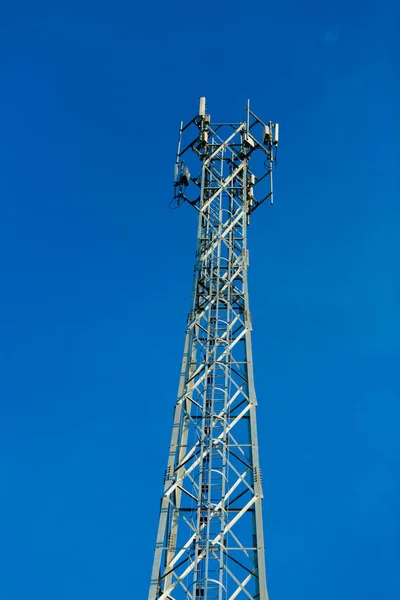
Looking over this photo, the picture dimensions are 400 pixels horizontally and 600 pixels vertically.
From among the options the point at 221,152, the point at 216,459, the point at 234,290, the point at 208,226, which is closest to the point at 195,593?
the point at 216,459

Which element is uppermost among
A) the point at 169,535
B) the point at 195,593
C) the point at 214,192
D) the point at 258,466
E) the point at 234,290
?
the point at 214,192

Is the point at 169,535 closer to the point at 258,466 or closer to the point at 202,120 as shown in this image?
the point at 258,466

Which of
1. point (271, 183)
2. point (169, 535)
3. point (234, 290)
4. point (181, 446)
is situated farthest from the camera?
point (271, 183)

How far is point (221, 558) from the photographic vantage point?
2414 centimetres

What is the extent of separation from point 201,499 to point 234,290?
33.9ft

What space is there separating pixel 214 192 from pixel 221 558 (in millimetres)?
18977

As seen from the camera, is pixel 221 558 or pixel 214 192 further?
pixel 214 192

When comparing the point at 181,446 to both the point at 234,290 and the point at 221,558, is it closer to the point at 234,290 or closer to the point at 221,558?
the point at 221,558

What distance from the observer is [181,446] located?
91.6 feet

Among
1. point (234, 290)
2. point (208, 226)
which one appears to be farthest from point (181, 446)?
point (208, 226)

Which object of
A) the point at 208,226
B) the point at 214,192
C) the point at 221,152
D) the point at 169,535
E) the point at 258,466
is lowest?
the point at 169,535

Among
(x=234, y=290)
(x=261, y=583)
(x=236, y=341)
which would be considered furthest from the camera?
(x=234, y=290)

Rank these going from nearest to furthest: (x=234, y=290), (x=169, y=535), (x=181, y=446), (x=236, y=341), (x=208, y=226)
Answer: (x=169, y=535) < (x=181, y=446) < (x=236, y=341) < (x=234, y=290) < (x=208, y=226)

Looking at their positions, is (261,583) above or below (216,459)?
below
